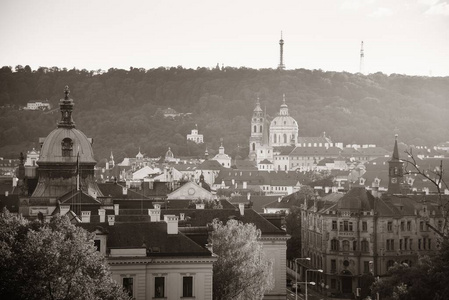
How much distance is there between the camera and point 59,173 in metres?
84.8

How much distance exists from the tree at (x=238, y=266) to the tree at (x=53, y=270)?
43.0ft

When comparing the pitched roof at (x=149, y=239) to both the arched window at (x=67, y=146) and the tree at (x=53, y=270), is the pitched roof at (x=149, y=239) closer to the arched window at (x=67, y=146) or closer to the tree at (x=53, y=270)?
the tree at (x=53, y=270)

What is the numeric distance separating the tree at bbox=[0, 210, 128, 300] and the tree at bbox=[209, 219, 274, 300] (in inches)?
517

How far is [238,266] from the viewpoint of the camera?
64812 mm

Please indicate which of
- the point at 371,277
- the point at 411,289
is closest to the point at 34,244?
the point at 411,289

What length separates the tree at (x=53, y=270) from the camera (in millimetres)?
49812

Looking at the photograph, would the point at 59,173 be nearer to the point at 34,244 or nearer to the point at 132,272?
the point at 132,272

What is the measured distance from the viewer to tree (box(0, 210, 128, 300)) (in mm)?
49812

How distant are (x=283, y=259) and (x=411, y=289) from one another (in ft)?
44.7

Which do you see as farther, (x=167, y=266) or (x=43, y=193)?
(x=43, y=193)

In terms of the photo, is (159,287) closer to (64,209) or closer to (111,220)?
(111,220)

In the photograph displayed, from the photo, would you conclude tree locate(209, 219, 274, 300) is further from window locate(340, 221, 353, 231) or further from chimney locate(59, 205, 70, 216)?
window locate(340, 221, 353, 231)

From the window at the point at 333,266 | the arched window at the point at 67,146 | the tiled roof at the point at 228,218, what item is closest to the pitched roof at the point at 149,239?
the tiled roof at the point at 228,218

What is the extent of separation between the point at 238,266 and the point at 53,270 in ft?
55.6
